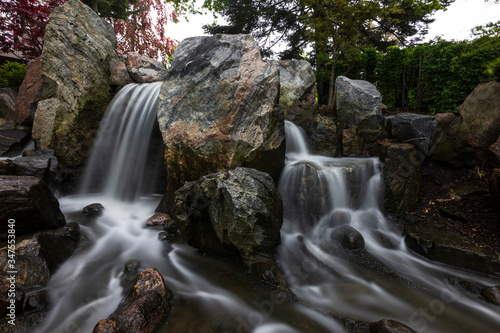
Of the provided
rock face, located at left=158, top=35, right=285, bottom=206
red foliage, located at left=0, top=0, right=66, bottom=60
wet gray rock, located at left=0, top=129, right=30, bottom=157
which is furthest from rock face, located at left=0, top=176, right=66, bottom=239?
red foliage, located at left=0, top=0, right=66, bottom=60

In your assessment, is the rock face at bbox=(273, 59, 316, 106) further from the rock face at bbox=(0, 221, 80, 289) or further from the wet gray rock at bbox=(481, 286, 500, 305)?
the rock face at bbox=(0, 221, 80, 289)

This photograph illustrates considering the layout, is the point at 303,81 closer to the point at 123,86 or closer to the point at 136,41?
the point at 123,86

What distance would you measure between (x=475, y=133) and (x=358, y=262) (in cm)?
423

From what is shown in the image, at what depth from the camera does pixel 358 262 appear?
3.51m

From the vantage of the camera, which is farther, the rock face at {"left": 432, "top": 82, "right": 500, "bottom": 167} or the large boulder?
the large boulder

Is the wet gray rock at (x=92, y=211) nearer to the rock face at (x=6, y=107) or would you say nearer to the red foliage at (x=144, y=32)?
the rock face at (x=6, y=107)

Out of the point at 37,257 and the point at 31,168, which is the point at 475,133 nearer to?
the point at 37,257

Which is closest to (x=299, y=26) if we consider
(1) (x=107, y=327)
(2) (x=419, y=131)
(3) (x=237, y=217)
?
(2) (x=419, y=131)

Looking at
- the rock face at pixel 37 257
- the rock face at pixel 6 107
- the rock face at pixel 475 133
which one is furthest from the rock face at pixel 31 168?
the rock face at pixel 475 133

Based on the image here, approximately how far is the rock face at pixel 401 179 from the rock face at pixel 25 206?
19.6 feet

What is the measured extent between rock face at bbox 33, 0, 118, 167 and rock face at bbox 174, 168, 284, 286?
4.09m

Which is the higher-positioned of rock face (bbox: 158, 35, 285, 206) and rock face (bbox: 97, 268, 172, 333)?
rock face (bbox: 158, 35, 285, 206)

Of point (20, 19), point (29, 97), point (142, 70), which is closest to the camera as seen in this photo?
point (29, 97)

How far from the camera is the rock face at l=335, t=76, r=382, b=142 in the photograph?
6414mm
